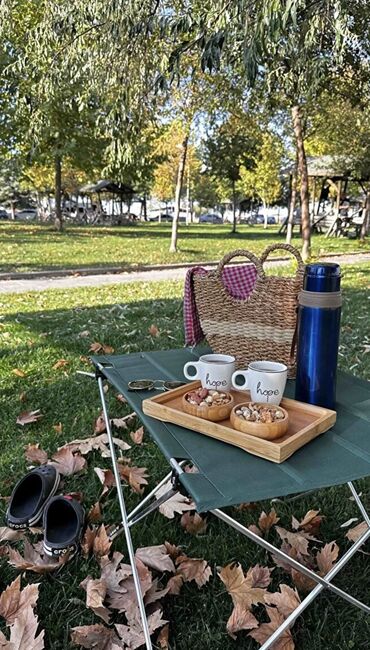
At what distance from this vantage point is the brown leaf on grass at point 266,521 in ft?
6.54

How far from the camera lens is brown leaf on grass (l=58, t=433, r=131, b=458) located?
8.28 feet

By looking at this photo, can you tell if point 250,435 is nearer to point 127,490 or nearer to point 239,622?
point 239,622

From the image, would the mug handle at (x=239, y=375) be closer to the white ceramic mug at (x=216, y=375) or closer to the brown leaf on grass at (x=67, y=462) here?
the white ceramic mug at (x=216, y=375)

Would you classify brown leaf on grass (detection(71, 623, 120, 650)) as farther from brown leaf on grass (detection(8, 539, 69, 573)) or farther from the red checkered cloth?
the red checkered cloth

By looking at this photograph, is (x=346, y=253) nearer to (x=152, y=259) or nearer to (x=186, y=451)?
(x=152, y=259)

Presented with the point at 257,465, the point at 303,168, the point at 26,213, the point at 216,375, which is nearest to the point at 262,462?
the point at 257,465

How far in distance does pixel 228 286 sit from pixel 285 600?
3.34 ft

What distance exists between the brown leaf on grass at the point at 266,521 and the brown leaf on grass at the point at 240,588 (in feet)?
0.89

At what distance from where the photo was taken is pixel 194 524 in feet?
6.52

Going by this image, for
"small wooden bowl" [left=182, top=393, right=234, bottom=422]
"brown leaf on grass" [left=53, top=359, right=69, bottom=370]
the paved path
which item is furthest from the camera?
the paved path

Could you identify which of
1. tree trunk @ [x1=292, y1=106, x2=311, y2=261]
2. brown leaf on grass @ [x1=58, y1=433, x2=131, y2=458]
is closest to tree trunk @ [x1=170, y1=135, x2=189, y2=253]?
tree trunk @ [x1=292, y1=106, x2=311, y2=261]

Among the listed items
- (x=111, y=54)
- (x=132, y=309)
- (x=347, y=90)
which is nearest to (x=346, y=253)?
(x=347, y=90)

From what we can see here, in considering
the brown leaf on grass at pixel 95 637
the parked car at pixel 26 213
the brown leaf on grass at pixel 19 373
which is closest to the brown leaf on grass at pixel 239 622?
the brown leaf on grass at pixel 95 637

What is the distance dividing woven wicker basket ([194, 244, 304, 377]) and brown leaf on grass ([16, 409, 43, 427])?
1.51 meters
